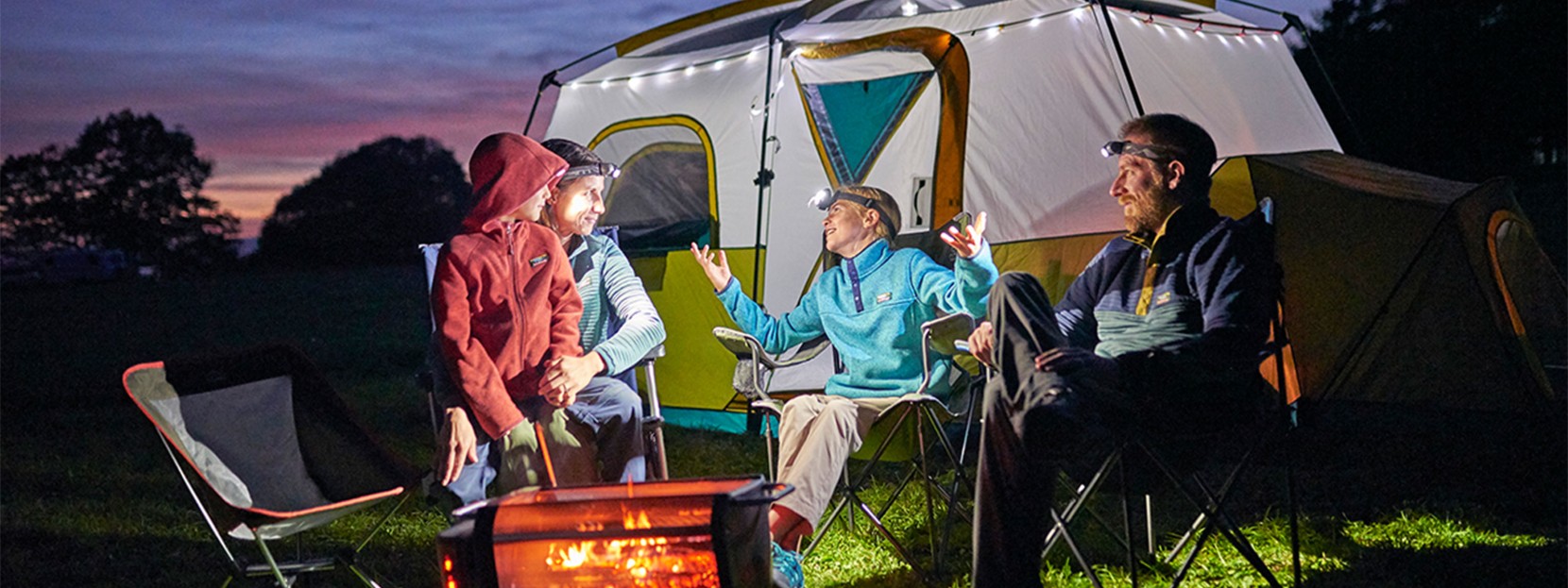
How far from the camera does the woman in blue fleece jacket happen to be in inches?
115

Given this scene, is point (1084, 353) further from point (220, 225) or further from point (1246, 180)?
point (220, 225)

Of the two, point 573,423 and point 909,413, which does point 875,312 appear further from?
→ point 573,423

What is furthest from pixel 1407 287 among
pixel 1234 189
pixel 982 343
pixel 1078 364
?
pixel 1078 364

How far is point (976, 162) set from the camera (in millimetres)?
4441

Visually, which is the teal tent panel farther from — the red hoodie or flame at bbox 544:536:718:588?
flame at bbox 544:536:718:588

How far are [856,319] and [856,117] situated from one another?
1562mm

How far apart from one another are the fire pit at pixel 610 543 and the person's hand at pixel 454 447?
0.40 metres

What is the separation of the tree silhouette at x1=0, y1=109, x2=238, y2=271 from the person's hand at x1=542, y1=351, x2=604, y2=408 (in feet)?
113

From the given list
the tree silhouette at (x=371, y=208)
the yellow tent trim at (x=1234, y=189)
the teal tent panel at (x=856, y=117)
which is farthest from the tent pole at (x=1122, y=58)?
the tree silhouette at (x=371, y=208)

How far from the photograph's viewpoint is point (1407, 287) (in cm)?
377

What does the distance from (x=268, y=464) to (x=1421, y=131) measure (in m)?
18.2

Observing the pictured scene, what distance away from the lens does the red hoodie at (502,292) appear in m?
2.61

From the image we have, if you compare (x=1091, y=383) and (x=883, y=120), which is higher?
(x=883, y=120)

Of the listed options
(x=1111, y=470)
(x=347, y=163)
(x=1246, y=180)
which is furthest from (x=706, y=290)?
(x=347, y=163)
